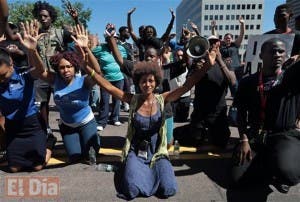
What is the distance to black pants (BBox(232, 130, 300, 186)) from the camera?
3469mm

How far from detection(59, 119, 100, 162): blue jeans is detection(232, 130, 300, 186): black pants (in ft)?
6.38

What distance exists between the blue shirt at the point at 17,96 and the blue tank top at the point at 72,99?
35 cm

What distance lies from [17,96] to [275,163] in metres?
3.11

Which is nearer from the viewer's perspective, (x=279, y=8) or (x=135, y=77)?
(x=135, y=77)

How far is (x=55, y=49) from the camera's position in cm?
580

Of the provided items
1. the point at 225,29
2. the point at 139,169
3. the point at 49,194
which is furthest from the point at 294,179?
the point at 225,29

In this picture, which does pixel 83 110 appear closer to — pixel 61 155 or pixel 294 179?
pixel 61 155

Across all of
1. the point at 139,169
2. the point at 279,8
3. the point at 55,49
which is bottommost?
the point at 139,169

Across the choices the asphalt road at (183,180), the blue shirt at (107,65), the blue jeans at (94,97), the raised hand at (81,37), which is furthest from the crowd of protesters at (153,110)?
the blue jeans at (94,97)

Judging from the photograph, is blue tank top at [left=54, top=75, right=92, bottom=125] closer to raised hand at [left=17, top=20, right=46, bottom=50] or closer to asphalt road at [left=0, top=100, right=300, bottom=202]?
asphalt road at [left=0, top=100, right=300, bottom=202]

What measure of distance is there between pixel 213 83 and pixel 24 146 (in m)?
2.75

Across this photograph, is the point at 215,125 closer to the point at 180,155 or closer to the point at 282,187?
the point at 180,155

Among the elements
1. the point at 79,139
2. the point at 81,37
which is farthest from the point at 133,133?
the point at 81,37

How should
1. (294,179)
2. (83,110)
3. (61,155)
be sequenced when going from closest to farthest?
(294,179) < (83,110) < (61,155)
